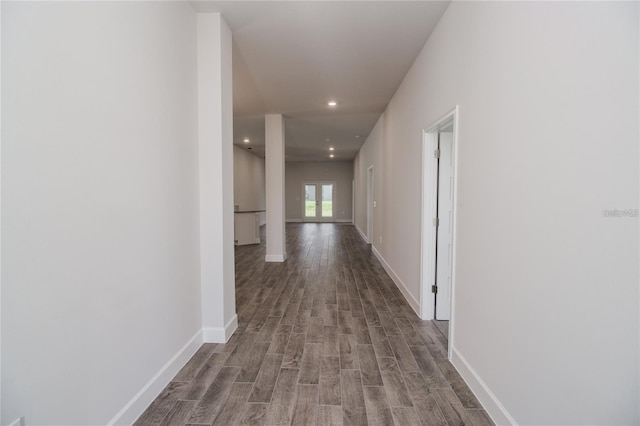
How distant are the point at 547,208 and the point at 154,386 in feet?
7.65

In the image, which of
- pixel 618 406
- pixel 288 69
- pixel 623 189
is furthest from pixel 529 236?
pixel 288 69

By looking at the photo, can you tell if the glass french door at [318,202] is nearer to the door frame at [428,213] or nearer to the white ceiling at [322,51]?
the white ceiling at [322,51]

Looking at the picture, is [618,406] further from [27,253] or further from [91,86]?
[91,86]

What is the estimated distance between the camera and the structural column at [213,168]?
232 centimetres

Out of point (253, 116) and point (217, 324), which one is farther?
point (253, 116)

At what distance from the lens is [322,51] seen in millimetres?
2979

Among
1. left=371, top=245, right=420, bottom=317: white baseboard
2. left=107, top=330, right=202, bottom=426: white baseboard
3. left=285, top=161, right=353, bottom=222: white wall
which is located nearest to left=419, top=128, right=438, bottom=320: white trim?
left=371, top=245, right=420, bottom=317: white baseboard

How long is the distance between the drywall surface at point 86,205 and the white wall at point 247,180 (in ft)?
22.7

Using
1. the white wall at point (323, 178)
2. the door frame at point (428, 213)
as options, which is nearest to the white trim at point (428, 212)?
the door frame at point (428, 213)

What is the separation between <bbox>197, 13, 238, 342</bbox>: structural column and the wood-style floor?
383mm

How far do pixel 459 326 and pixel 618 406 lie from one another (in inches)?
46.1

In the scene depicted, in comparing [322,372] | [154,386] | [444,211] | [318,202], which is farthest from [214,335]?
[318,202]

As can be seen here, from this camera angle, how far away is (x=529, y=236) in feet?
4.32

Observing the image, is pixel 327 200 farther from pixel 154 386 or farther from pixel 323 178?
pixel 154 386
